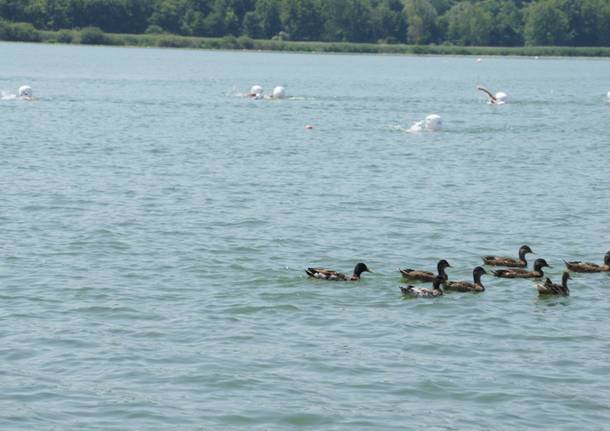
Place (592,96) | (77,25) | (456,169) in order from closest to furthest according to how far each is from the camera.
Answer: (456,169) < (592,96) < (77,25)

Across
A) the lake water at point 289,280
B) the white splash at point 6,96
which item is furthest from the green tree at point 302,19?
the lake water at point 289,280

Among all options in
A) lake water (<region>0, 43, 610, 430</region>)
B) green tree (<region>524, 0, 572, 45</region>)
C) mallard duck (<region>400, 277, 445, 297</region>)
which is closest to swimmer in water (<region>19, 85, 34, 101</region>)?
lake water (<region>0, 43, 610, 430</region>)

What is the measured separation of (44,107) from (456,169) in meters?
29.2

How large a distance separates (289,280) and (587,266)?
5.63 meters

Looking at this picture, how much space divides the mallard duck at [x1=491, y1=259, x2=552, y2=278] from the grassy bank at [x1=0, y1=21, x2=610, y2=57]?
463ft

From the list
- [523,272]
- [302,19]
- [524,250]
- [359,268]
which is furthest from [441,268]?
[302,19]

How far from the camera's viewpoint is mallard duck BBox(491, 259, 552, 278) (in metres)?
24.0

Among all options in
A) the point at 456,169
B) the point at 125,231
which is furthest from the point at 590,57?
the point at 125,231

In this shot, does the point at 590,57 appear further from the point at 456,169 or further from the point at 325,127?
the point at 456,169

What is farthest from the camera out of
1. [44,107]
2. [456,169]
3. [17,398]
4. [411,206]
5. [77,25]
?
[77,25]

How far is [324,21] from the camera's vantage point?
189875 mm

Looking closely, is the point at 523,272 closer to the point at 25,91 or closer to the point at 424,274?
the point at 424,274

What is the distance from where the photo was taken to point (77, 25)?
17300 centimetres

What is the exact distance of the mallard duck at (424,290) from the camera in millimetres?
22188
